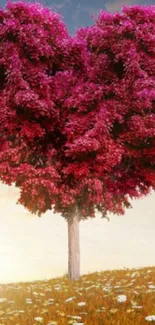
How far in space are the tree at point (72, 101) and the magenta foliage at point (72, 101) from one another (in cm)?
4

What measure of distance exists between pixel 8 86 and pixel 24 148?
7.44ft

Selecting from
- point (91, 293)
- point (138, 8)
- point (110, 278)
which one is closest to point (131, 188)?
point (110, 278)

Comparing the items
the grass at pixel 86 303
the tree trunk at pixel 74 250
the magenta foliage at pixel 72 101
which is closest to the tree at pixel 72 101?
the magenta foliage at pixel 72 101

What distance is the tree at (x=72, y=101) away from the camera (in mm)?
16438

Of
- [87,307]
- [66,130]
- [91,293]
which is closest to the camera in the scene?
[87,307]

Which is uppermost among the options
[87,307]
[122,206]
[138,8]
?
[138,8]

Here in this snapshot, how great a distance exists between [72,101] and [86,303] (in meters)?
6.92

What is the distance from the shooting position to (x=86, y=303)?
41.7 feet

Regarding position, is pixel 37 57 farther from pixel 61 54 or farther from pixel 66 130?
pixel 66 130

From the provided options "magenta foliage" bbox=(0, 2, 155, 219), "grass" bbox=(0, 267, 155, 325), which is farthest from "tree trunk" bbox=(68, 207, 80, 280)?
"magenta foliage" bbox=(0, 2, 155, 219)

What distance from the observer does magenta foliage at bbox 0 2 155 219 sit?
1643 centimetres

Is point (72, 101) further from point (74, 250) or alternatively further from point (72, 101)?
point (74, 250)

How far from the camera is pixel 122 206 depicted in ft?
66.2

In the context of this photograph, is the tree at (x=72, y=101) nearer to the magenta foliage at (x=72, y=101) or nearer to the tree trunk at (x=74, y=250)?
the magenta foliage at (x=72, y=101)
